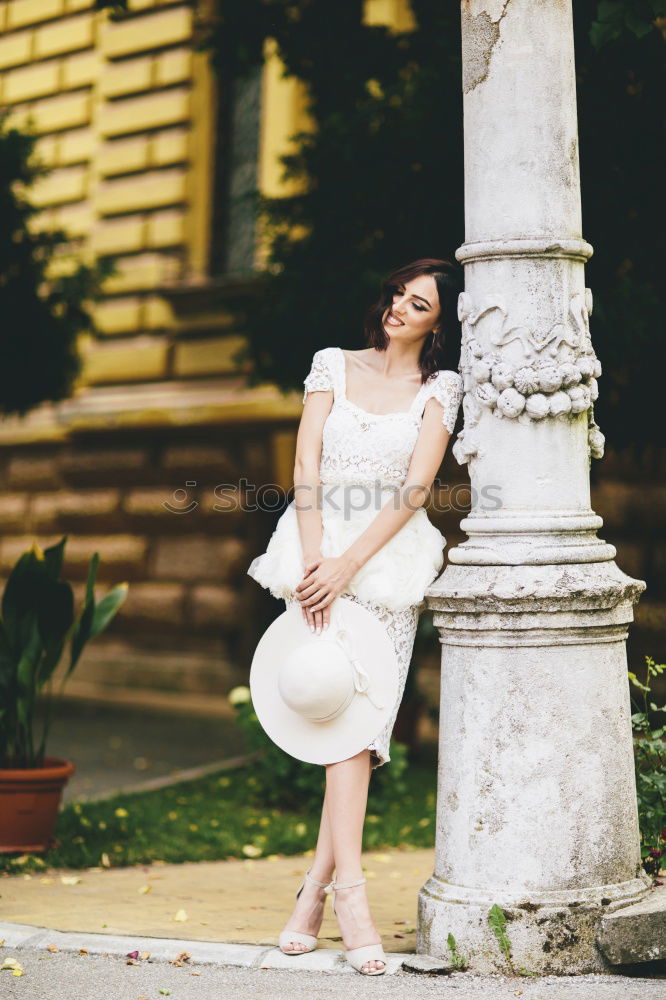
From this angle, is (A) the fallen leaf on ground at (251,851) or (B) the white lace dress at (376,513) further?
(A) the fallen leaf on ground at (251,851)

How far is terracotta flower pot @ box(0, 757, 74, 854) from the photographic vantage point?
4.85 m

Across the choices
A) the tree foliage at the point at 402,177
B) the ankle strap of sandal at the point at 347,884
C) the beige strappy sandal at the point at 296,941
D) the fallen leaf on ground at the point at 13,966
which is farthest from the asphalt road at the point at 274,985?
the tree foliage at the point at 402,177

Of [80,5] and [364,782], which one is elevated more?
[80,5]

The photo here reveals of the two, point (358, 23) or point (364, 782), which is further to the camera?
point (358, 23)

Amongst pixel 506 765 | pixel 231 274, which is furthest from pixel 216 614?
pixel 506 765

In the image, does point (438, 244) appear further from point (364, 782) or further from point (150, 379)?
point (150, 379)

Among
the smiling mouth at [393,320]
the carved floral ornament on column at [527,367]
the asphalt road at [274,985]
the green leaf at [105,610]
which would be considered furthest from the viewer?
the green leaf at [105,610]

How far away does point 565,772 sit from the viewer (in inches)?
128

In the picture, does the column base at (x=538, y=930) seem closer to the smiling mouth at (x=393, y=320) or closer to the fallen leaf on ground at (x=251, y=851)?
the smiling mouth at (x=393, y=320)

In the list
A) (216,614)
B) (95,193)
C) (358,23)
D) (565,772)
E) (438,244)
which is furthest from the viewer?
(95,193)

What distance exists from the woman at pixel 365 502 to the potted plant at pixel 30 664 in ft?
4.74

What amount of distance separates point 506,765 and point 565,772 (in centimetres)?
16

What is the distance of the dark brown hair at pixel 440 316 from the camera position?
3773 millimetres

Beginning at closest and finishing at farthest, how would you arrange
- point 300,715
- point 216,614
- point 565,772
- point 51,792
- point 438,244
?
point 565,772
point 300,715
point 51,792
point 438,244
point 216,614
